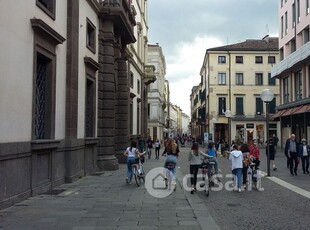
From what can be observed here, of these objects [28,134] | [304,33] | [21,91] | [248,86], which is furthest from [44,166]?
[248,86]

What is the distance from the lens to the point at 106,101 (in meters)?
19.6

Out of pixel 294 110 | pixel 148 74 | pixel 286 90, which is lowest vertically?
pixel 294 110

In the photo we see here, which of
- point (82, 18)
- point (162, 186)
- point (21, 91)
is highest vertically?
point (82, 18)

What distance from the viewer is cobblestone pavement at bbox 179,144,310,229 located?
8258mm

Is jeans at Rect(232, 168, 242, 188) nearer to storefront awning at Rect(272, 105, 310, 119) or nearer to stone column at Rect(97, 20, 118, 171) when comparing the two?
stone column at Rect(97, 20, 118, 171)

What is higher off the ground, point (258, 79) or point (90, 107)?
point (258, 79)

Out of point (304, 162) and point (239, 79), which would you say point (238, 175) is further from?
point (239, 79)

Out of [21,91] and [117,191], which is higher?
[21,91]

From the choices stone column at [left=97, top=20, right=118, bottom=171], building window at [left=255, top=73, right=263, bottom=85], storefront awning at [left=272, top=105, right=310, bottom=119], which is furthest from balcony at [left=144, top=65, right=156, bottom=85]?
building window at [left=255, top=73, right=263, bottom=85]

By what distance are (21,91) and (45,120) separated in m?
2.49

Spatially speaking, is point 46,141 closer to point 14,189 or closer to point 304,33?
point 14,189

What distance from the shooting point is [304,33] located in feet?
120

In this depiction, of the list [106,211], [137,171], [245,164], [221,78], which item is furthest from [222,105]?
[106,211]

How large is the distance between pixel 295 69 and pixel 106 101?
79.7ft
